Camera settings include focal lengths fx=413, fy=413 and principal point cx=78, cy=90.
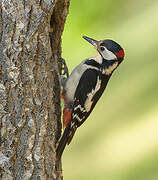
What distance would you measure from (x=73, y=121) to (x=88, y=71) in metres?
0.53

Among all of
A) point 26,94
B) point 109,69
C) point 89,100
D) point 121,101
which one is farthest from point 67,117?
point 121,101

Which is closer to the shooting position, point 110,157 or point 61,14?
point 61,14

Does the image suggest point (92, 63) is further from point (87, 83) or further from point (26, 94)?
point (26, 94)

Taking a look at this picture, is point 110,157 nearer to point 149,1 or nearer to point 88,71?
point 88,71

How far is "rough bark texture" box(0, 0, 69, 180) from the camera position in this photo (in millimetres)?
2641

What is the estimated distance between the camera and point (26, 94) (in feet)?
8.95

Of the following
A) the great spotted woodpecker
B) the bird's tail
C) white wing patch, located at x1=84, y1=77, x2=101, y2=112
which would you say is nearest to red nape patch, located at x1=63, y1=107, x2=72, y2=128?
the great spotted woodpecker

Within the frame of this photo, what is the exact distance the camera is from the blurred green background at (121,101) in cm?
649

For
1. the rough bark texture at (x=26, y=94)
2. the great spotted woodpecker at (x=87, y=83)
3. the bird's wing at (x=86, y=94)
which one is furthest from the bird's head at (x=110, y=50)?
the rough bark texture at (x=26, y=94)

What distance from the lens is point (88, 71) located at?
3729mm

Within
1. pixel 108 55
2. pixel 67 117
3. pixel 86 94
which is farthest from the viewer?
pixel 108 55

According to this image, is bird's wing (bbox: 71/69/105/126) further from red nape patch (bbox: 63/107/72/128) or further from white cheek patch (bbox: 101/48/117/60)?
→ white cheek patch (bbox: 101/48/117/60)

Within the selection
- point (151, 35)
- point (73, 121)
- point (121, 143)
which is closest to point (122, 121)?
point (121, 143)

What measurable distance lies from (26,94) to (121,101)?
4.88 m
